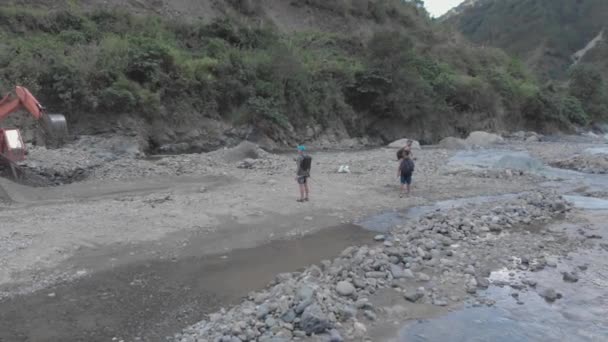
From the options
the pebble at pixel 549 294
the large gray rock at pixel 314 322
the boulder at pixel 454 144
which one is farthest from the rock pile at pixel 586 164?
the large gray rock at pixel 314 322

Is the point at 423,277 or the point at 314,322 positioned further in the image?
the point at 423,277

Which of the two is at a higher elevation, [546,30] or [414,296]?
[546,30]

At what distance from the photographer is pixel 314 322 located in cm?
617

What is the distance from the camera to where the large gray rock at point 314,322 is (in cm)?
614

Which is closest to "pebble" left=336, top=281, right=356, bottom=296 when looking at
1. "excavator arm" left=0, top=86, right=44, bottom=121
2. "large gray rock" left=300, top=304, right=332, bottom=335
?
"large gray rock" left=300, top=304, right=332, bottom=335

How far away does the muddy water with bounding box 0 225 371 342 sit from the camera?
6.30m

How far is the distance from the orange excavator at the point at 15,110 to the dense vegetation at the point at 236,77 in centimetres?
851

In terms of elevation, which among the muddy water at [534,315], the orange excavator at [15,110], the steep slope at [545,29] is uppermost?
the steep slope at [545,29]

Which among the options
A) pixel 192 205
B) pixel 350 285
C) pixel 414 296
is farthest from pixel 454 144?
pixel 350 285

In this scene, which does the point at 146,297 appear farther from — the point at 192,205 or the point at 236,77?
the point at 236,77

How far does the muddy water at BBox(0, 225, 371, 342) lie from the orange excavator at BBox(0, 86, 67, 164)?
617cm

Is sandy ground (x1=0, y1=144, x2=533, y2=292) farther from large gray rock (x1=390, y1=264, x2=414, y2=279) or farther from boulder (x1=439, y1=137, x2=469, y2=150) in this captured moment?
boulder (x1=439, y1=137, x2=469, y2=150)

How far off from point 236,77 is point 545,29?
134 metres

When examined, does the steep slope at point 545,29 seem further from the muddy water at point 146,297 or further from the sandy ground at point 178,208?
the muddy water at point 146,297
